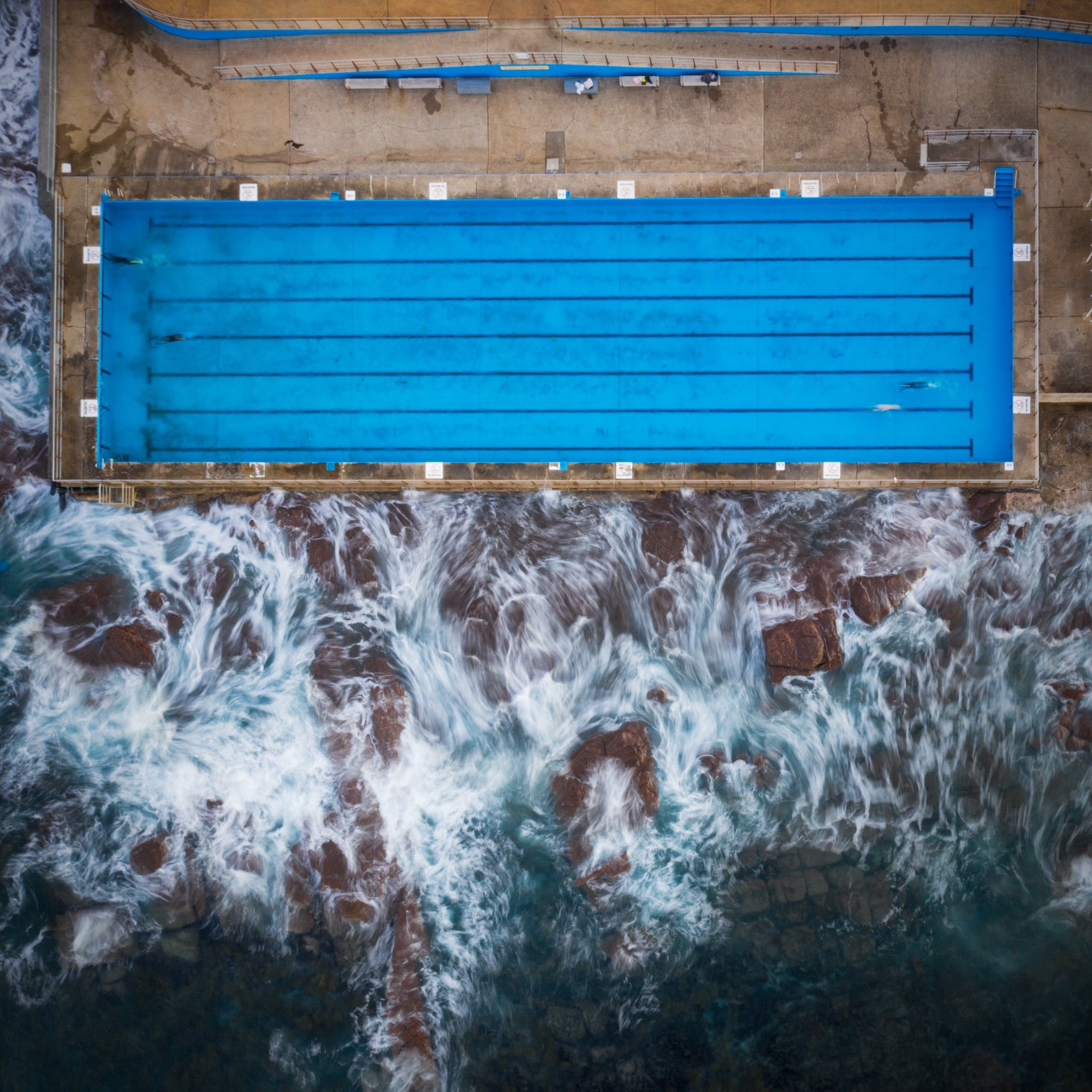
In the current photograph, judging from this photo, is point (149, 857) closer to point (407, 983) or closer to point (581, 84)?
point (407, 983)

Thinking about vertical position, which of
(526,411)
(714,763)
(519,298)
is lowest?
(714,763)

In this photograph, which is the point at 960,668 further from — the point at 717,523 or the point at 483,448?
the point at 483,448

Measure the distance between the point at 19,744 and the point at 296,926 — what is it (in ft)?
26.6

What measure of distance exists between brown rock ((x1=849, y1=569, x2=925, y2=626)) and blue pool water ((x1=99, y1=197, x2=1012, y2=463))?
3.03 meters

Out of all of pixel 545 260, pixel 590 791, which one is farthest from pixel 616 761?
pixel 545 260

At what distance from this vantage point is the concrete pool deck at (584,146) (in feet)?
52.1

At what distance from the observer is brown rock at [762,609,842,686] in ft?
55.6

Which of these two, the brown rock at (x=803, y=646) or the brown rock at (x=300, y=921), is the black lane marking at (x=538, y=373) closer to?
the brown rock at (x=803, y=646)

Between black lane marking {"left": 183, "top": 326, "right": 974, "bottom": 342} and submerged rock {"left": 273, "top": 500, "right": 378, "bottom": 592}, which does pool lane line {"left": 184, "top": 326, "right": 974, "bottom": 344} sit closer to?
black lane marking {"left": 183, "top": 326, "right": 974, "bottom": 342}

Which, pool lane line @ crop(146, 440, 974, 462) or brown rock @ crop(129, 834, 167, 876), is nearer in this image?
pool lane line @ crop(146, 440, 974, 462)

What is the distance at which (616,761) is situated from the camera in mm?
16812

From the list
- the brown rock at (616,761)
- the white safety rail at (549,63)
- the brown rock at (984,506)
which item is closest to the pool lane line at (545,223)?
the white safety rail at (549,63)

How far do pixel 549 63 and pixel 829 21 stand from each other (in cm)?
621

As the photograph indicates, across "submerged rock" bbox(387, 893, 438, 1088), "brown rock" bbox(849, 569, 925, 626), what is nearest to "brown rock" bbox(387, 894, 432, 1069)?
"submerged rock" bbox(387, 893, 438, 1088)
